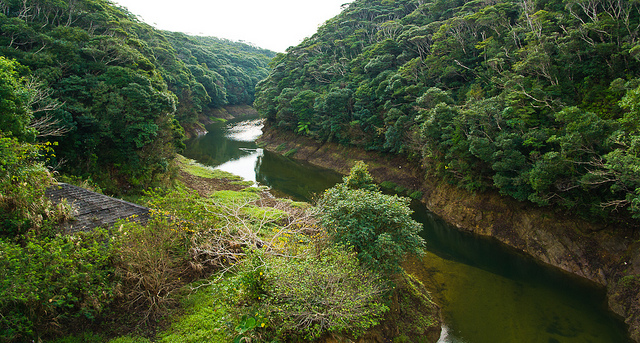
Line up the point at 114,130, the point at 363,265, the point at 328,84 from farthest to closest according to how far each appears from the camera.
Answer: the point at 328,84 → the point at 114,130 → the point at 363,265

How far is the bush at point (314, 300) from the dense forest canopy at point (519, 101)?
943 centimetres

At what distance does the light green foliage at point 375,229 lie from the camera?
877 centimetres

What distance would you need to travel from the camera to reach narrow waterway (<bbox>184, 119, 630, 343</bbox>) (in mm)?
10008

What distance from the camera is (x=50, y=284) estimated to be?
609 centimetres

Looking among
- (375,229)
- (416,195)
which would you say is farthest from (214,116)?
(375,229)

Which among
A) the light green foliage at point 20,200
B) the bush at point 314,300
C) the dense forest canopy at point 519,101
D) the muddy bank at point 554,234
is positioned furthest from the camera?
the dense forest canopy at point 519,101

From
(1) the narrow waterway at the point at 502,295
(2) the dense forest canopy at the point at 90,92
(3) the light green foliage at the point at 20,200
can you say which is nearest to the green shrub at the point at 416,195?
(1) the narrow waterway at the point at 502,295

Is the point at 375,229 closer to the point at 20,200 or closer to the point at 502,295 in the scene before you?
the point at 502,295

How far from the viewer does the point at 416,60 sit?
77.5ft

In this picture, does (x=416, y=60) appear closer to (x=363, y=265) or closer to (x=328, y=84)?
(x=328, y=84)

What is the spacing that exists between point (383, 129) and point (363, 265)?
64.5 feet

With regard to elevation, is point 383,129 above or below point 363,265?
above

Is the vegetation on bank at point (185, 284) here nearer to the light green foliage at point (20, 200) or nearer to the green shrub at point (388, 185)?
the light green foliage at point (20, 200)

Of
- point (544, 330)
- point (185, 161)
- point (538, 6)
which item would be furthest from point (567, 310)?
point (185, 161)
